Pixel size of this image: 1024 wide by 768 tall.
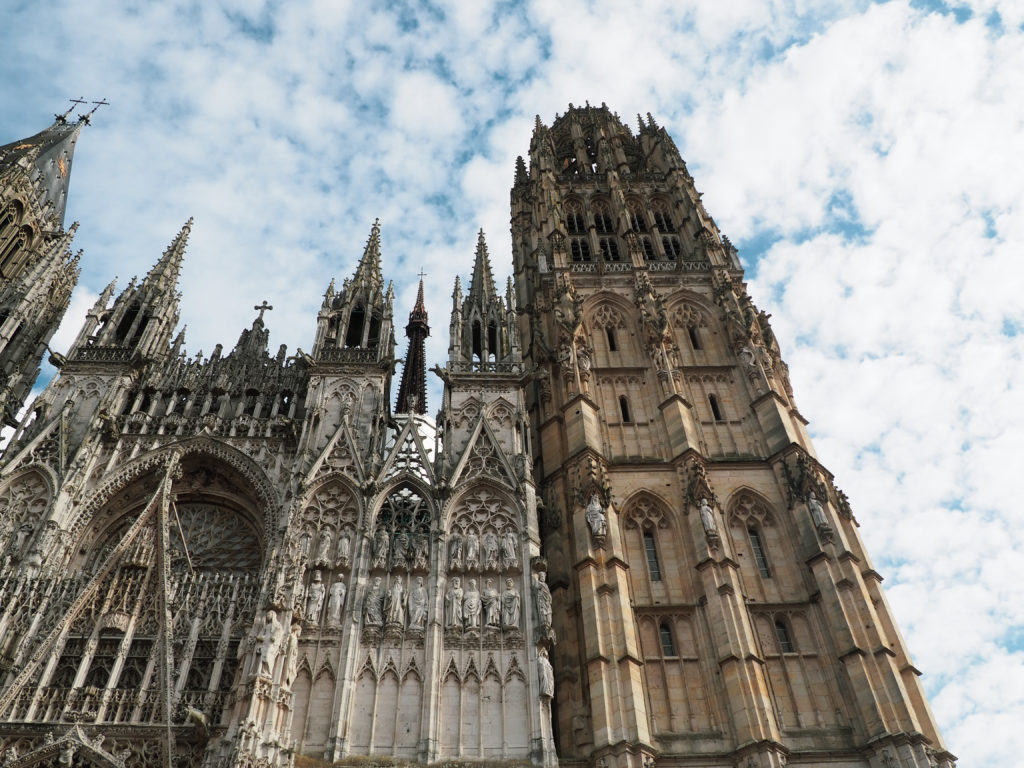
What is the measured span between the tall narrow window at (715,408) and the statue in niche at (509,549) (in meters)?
8.45

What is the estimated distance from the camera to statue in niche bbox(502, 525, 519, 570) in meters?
18.3

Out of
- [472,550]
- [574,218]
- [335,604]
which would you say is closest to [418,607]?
[335,604]

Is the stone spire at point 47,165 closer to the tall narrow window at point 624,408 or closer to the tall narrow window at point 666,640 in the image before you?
the tall narrow window at point 624,408

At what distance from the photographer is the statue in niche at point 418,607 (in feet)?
56.4

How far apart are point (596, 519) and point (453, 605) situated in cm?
459

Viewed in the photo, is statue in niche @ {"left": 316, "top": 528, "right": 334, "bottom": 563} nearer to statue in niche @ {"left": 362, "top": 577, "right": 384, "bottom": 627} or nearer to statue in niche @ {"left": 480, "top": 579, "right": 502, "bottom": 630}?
statue in niche @ {"left": 362, "top": 577, "right": 384, "bottom": 627}

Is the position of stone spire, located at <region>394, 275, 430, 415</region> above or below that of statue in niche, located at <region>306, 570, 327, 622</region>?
above

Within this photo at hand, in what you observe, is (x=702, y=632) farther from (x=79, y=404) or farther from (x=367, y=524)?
(x=79, y=404)

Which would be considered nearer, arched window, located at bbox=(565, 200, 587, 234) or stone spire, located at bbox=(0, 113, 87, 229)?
arched window, located at bbox=(565, 200, 587, 234)

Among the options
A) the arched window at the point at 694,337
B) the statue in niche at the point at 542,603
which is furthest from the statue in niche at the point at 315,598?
the arched window at the point at 694,337

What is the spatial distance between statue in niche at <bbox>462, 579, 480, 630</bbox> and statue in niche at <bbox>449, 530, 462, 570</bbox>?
764 millimetres

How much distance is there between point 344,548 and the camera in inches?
727

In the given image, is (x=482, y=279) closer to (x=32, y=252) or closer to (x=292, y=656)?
(x=292, y=656)

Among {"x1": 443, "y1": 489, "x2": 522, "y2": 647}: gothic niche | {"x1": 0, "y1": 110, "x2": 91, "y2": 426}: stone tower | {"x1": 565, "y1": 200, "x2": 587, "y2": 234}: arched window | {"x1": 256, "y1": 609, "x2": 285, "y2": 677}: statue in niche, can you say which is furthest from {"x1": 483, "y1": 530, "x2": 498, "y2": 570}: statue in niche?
{"x1": 565, "y1": 200, "x2": 587, "y2": 234}: arched window
